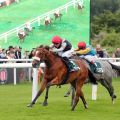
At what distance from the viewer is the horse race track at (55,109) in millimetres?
11773

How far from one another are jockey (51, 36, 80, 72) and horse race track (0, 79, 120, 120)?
0.94 m

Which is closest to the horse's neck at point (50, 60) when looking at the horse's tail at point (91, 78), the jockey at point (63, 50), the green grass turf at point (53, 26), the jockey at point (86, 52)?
the jockey at point (63, 50)

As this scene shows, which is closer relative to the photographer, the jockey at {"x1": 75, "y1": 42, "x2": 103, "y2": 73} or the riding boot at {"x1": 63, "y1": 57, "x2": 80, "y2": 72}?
the riding boot at {"x1": 63, "y1": 57, "x2": 80, "y2": 72}

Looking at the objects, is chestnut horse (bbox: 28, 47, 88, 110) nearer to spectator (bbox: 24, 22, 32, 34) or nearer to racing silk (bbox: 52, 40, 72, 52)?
racing silk (bbox: 52, 40, 72, 52)

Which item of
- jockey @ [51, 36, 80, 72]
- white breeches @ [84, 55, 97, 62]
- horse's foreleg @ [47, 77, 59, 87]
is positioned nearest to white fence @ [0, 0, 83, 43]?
white breeches @ [84, 55, 97, 62]

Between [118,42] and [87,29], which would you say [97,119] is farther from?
[118,42]

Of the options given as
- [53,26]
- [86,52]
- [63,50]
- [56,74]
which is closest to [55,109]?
[56,74]

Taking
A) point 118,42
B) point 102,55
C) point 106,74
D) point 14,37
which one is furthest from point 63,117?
point 118,42

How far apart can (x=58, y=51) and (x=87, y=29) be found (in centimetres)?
1573

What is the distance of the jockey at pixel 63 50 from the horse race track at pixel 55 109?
0.94 metres

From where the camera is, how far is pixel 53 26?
2938cm

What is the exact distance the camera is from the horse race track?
11.8 meters

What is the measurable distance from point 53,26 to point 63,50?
1572 cm

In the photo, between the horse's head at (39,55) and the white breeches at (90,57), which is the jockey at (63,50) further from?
the white breeches at (90,57)
